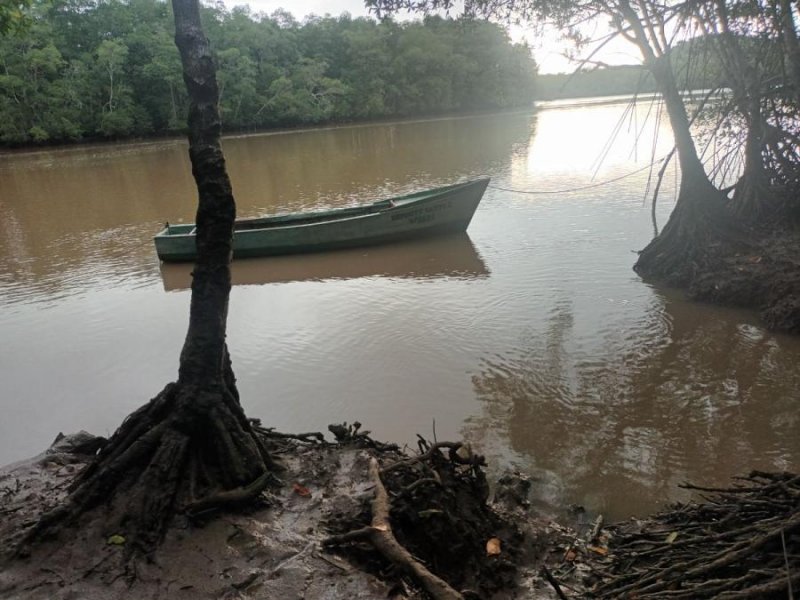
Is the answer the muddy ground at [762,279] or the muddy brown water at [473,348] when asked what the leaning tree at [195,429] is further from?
the muddy ground at [762,279]

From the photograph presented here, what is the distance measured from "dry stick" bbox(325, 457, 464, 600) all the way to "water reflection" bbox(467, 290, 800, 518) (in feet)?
5.60

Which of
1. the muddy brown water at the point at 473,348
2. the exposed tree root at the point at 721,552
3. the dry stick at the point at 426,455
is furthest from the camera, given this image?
the muddy brown water at the point at 473,348

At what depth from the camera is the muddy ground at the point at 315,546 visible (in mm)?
3010

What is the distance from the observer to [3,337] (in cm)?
873

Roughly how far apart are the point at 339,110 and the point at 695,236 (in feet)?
160

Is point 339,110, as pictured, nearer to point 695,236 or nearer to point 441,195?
point 441,195

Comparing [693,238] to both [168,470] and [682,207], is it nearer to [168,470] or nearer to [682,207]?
[682,207]

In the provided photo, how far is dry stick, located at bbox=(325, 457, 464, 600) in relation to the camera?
9.21ft

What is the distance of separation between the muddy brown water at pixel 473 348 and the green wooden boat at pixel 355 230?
0.35 metres

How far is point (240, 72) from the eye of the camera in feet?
158

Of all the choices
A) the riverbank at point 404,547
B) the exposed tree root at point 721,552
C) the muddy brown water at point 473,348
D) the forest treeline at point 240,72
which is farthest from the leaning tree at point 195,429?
the forest treeline at point 240,72

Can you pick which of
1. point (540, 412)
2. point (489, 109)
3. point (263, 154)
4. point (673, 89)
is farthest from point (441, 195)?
point (489, 109)

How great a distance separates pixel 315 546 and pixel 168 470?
98 cm

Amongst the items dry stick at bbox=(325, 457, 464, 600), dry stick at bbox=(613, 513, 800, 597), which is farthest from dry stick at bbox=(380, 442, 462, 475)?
dry stick at bbox=(613, 513, 800, 597)
